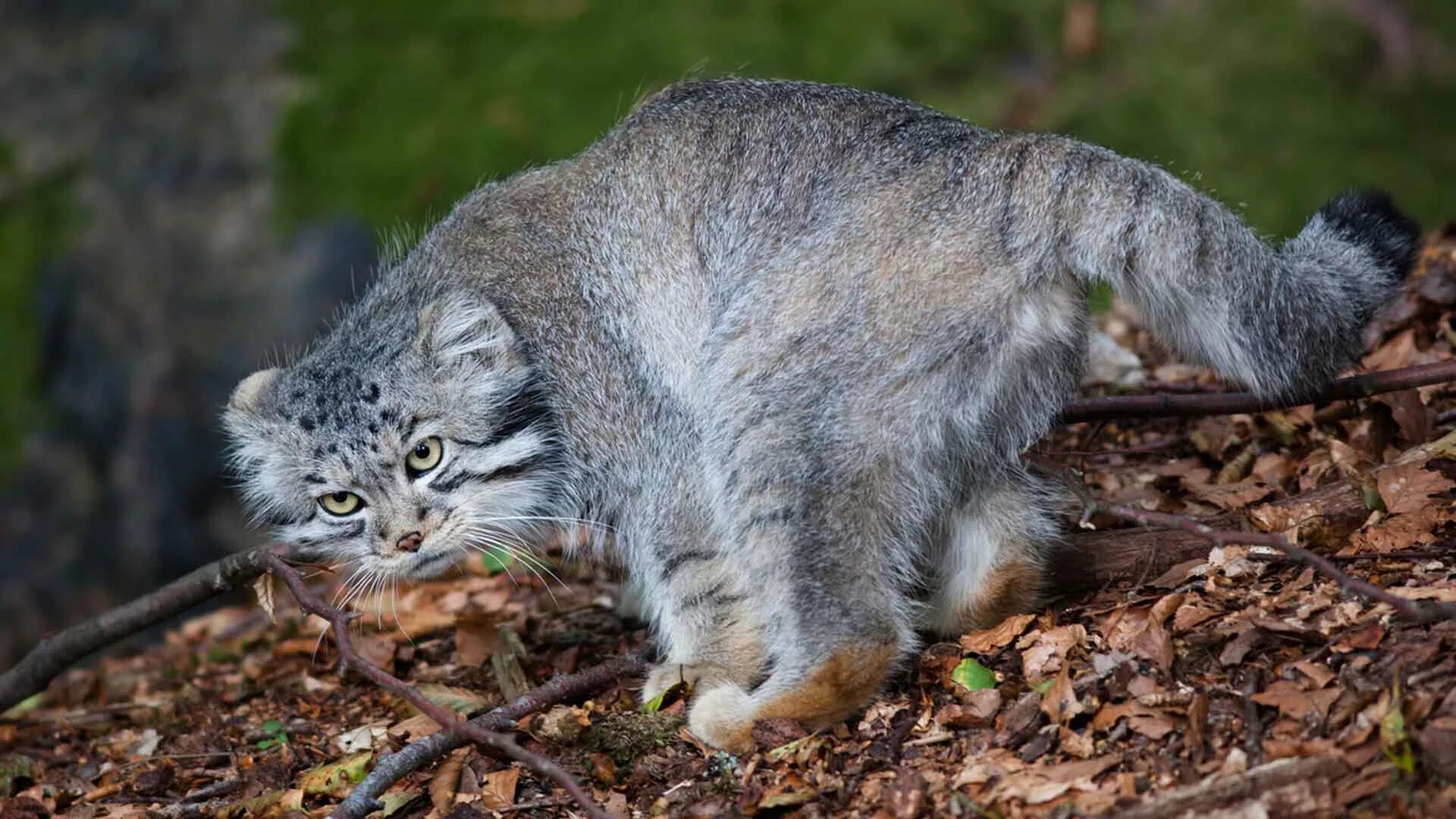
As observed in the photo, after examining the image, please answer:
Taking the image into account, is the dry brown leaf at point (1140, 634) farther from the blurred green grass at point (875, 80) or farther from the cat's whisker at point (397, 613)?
the blurred green grass at point (875, 80)

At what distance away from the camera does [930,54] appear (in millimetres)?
9500

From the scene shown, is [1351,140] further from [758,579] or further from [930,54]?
[758,579]

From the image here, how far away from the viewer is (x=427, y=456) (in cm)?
461

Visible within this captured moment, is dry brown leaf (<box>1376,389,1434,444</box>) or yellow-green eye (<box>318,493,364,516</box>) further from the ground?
yellow-green eye (<box>318,493,364,516</box>)

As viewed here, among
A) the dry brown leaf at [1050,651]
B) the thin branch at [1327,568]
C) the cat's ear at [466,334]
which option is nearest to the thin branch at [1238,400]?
the thin branch at [1327,568]

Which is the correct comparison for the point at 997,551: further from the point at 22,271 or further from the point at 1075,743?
the point at 22,271

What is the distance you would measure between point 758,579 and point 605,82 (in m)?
5.89

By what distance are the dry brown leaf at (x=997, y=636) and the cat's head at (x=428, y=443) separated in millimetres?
1437

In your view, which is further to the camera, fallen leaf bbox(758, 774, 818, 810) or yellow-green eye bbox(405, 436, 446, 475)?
yellow-green eye bbox(405, 436, 446, 475)

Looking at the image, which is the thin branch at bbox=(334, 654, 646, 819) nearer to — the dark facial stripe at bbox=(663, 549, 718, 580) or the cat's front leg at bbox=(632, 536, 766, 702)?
the cat's front leg at bbox=(632, 536, 766, 702)

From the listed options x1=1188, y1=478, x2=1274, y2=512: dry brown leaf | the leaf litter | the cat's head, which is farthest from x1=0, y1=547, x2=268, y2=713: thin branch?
x1=1188, y1=478, x2=1274, y2=512: dry brown leaf

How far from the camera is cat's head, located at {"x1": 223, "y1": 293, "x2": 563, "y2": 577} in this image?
14.9 ft

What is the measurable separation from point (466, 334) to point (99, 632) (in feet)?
6.00

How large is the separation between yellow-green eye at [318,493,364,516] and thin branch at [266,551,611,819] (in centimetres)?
33
